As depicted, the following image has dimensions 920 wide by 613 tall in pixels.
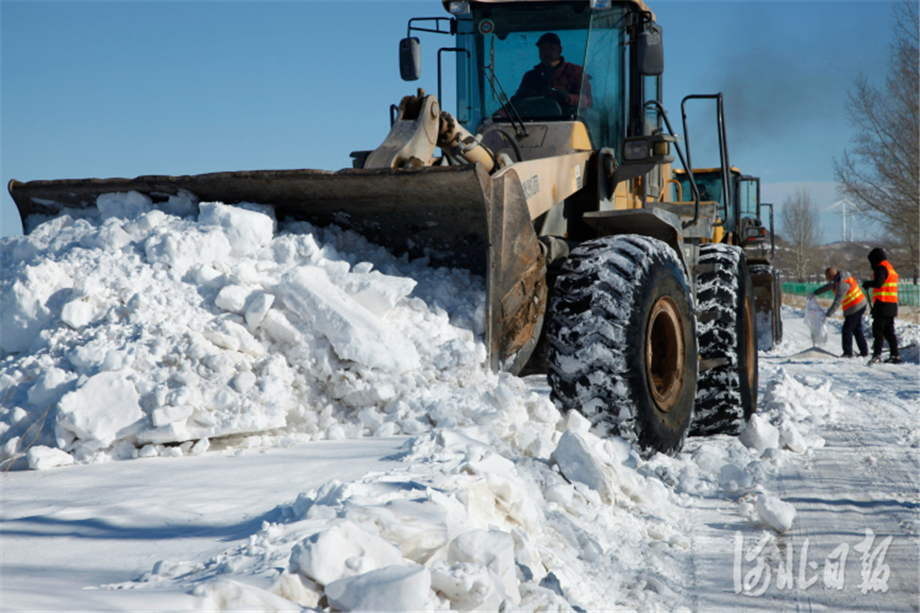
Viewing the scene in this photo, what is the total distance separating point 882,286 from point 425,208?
965 cm

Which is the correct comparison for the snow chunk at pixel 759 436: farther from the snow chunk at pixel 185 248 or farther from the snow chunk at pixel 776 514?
the snow chunk at pixel 185 248

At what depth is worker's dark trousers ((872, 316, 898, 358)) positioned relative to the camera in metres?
10.7

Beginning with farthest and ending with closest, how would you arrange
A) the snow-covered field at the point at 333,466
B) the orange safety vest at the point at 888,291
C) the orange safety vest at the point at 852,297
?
the orange safety vest at the point at 852,297 → the orange safety vest at the point at 888,291 → the snow-covered field at the point at 333,466

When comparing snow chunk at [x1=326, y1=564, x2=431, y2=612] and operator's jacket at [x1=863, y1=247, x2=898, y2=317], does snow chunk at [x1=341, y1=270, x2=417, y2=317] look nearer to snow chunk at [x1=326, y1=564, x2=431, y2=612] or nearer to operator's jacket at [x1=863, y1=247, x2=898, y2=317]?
snow chunk at [x1=326, y1=564, x2=431, y2=612]

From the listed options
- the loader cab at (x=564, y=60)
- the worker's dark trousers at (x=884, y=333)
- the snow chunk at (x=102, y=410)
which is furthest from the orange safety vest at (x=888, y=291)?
the snow chunk at (x=102, y=410)

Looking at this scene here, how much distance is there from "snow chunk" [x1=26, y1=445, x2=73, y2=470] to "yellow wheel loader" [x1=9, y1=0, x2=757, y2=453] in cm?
170

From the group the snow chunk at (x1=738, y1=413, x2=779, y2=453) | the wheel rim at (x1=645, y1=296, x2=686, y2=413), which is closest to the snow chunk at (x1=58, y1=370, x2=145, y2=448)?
the wheel rim at (x1=645, y1=296, x2=686, y2=413)

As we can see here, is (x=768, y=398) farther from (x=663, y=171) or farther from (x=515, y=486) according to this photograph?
(x=515, y=486)

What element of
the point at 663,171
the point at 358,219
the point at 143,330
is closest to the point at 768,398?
the point at 663,171

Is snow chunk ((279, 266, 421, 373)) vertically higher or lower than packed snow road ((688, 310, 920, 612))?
higher

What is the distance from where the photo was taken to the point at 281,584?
1763mm

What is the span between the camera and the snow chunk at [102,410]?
3.14 metres

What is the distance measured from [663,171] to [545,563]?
4.56 m

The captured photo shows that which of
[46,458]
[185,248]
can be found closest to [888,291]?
[185,248]
